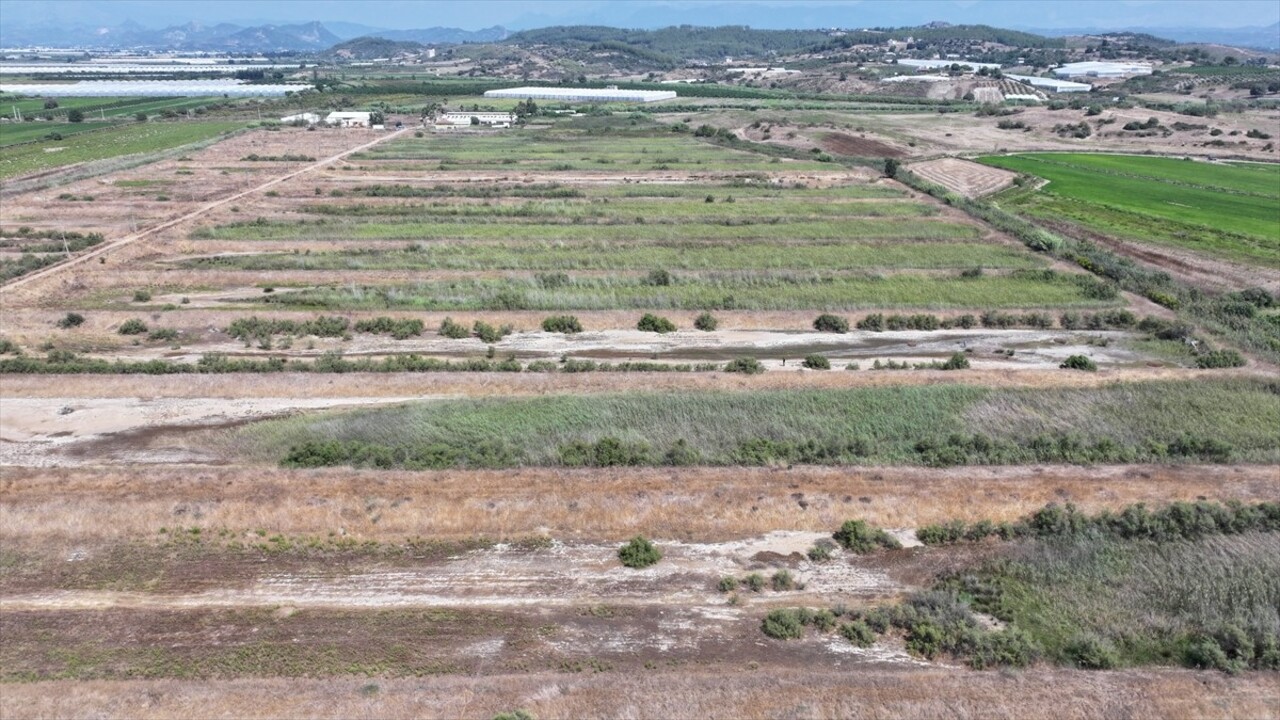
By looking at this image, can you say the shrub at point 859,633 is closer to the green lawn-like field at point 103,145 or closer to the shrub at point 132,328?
the shrub at point 132,328

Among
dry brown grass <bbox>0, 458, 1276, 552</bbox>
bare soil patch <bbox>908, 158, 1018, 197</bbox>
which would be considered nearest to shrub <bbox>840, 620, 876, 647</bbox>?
dry brown grass <bbox>0, 458, 1276, 552</bbox>

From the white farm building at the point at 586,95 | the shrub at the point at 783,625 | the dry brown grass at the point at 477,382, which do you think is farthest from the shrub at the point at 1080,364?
the white farm building at the point at 586,95

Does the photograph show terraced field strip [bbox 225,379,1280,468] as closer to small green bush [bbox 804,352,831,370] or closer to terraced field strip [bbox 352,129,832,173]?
small green bush [bbox 804,352,831,370]

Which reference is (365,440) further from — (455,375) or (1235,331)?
(1235,331)

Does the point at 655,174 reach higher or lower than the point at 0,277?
higher

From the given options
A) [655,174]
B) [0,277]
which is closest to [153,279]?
[0,277]
